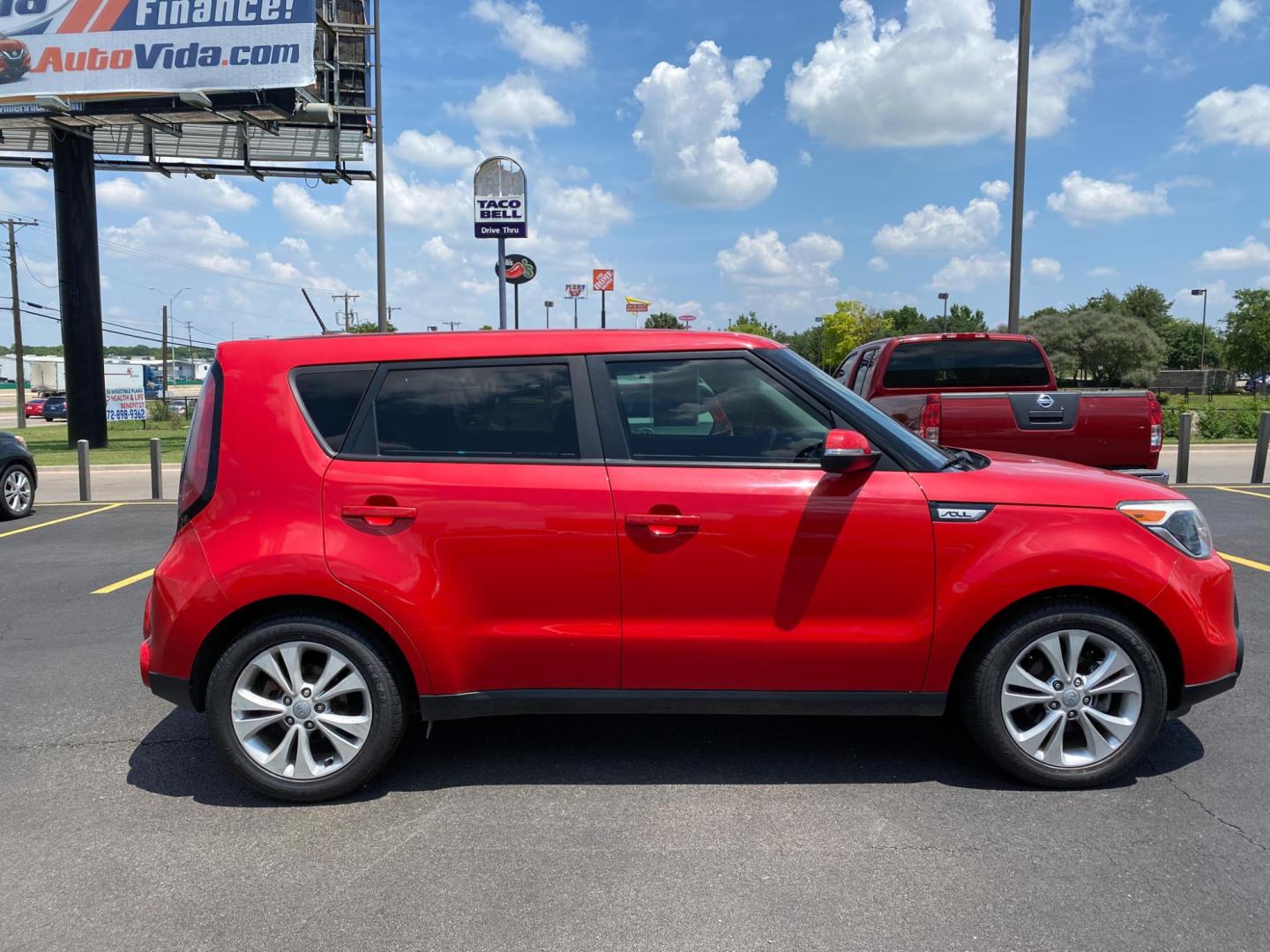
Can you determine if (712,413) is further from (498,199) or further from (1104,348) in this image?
(1104,348)

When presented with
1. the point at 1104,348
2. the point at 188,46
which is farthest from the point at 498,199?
the point at 1104,348

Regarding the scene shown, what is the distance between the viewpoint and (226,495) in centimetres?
349

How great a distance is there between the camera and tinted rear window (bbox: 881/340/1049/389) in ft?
32.0

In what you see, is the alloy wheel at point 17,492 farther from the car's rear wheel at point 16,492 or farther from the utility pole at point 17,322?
the utility pole at point 17,322

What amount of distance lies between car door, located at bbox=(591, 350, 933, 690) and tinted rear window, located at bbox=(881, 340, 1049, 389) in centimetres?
673

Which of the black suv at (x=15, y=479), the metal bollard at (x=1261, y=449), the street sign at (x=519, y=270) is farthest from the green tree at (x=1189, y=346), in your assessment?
the black suv at (x=15, y=479)

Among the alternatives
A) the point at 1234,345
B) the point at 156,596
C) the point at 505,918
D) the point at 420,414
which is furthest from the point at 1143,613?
the point at 1234,345

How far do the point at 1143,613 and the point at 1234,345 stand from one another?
67619 millimetres

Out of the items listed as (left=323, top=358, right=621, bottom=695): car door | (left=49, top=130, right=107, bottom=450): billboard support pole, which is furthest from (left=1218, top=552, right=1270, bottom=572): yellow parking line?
(left=49, top=130, right=107, bottom=450): billboard support pole

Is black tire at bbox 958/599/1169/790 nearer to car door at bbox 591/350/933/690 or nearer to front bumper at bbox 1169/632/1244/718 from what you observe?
front bumper at bbox 1169/632/1244/718

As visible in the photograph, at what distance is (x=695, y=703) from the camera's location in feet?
11.5

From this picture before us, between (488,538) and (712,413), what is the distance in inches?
39.2

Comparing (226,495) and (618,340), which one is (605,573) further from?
(226,495)

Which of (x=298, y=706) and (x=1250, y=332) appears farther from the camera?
(x=1250, y=332)
